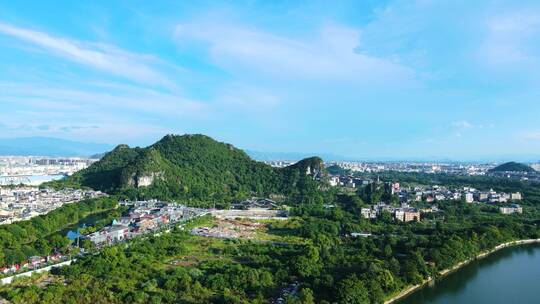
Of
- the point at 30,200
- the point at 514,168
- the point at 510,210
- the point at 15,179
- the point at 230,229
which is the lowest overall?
the point at 230,229

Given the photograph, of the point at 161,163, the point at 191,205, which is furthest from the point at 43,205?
the point at 161,163

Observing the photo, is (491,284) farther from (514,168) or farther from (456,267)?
(514,168)

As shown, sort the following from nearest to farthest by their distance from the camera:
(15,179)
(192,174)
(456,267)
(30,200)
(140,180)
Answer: (456,267)
(30,200)
(140,180)
(192,174)
(15,179)

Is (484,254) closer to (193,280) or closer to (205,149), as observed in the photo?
(193,280)

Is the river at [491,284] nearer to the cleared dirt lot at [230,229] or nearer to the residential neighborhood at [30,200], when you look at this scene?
the cleared dirt lot at [230,229]

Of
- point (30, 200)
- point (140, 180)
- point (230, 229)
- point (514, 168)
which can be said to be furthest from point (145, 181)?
point (514, 168)

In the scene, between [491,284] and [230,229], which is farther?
[230,229]

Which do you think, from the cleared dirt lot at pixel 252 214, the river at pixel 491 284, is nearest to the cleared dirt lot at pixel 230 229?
the cleared dirt lot at pixel 252 214
